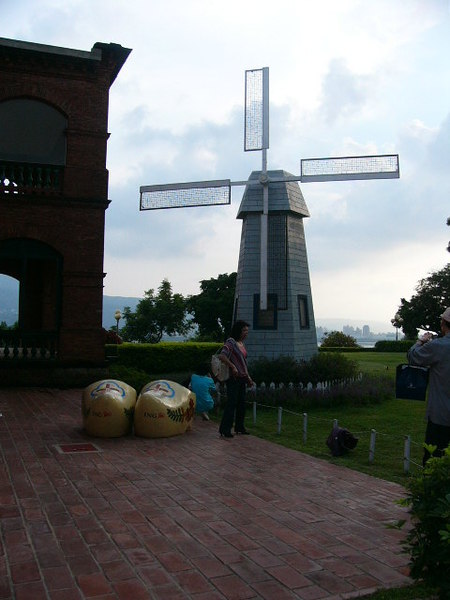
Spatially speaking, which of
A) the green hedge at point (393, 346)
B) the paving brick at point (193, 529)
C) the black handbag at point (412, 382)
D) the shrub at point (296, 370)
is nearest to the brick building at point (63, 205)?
the shrub at point (296, 370)

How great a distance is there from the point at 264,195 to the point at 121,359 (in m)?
9.90

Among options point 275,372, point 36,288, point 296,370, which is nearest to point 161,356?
point 36,288

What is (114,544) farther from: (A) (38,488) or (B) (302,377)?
(B) (302,377)

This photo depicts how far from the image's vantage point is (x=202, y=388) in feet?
36.3

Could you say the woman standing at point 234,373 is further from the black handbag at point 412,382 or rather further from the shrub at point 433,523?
the shrub at point 433,523

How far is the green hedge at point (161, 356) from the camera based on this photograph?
23.5m

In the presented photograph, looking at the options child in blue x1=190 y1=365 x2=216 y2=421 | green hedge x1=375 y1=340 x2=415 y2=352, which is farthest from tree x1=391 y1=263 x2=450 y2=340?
child in blue x1=190 y1=365 x2=216 y2=421

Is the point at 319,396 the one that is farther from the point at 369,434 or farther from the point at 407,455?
the point at 407,455

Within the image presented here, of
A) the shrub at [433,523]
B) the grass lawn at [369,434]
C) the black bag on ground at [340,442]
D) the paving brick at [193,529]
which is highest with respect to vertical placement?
the shrub at [433,523]

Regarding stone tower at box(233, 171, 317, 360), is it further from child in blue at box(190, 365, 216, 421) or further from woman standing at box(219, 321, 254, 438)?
woman standing at box(219, 321, 254, 438)

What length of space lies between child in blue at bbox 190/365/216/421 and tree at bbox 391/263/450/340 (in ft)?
132

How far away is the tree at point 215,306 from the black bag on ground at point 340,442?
123 ft

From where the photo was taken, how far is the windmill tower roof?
688 inches

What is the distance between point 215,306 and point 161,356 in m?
23.6
